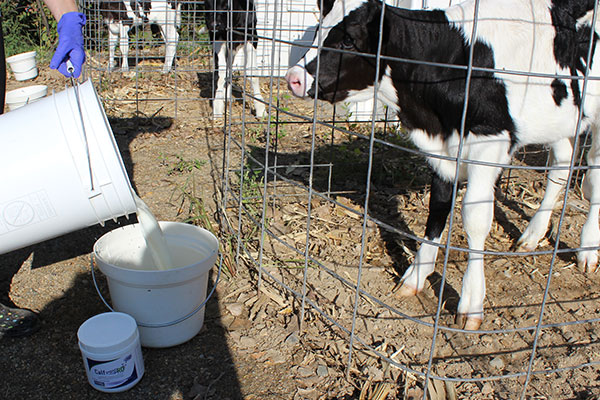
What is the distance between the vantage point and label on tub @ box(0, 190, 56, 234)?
228cm

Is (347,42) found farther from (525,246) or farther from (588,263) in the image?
(588,263)

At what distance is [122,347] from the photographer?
2246 millimetres

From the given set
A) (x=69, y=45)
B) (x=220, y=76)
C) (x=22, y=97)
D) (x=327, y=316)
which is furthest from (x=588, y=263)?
(x=22, y=97)

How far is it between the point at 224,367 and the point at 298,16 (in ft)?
20.1

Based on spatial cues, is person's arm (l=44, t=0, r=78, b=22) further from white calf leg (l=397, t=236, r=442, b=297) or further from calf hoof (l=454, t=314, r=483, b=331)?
calf hoof (l=454, t=314, r=483, b=331)

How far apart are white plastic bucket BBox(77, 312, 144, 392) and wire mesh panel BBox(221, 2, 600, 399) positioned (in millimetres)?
819

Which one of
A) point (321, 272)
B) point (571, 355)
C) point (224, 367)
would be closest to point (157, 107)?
point (321, 272)

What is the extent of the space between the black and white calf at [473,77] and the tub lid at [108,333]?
136 centimetres

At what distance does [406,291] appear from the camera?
10.0ft

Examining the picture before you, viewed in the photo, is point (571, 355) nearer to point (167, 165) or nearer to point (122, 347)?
point (122, 347)

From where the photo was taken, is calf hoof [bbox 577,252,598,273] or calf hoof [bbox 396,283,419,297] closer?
calf hoof [bbox 396,283,419,297]

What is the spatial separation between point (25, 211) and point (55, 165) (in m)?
0.24

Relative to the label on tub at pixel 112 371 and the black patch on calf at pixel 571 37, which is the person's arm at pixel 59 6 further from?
the black patch on calf at pixel 571 37

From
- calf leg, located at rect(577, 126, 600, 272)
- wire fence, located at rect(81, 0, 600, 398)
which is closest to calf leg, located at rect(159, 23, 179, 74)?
wire fence, located at rect(81, 0, 600, 398)
